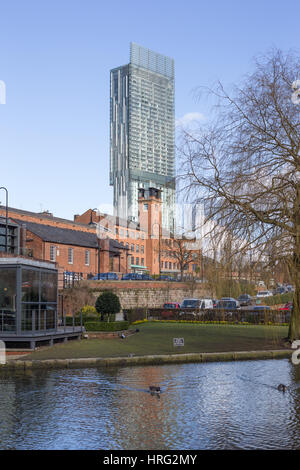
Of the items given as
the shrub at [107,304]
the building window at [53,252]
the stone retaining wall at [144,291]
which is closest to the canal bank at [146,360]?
the shrub at [107,304]

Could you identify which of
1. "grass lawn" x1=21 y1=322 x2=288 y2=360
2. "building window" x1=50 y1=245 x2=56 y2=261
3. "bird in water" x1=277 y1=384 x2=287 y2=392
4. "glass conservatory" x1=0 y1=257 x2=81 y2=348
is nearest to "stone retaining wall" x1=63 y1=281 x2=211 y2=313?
"building window" x1=50 y1=245 x2=56 y2=261

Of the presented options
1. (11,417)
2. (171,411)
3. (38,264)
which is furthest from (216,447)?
(38,264)

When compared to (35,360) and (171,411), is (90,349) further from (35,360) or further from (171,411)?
(171,411)

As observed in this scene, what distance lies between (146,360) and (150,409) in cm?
731

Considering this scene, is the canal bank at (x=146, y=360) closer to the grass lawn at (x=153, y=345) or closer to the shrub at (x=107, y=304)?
the grass lawn at (x=153, y=345)

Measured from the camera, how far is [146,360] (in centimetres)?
1941

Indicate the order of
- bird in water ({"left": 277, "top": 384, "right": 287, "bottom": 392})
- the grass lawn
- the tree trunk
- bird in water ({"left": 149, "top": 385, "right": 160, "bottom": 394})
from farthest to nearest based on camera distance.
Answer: the grass lawn → the tree trunk → bird in water ({"left": 277, "top": 384, "right": 287, "bottom": 392}) → bird in water ({"left": 149, "top": 385, "right": 160, "bottom": 394})

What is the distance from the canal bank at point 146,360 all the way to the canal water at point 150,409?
1.81 feet

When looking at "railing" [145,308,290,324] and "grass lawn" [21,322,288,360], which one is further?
"railing" [145,308,290,324]

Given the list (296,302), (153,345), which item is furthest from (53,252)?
(296,302)

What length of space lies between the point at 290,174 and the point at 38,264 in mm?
10841

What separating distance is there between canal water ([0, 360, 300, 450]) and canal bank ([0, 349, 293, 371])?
21.8 inches

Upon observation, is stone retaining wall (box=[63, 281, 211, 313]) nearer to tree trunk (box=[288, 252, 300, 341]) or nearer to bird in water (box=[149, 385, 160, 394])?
tree trunk (box=[288, 252, 300, 341])

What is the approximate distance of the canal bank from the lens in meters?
18.2
